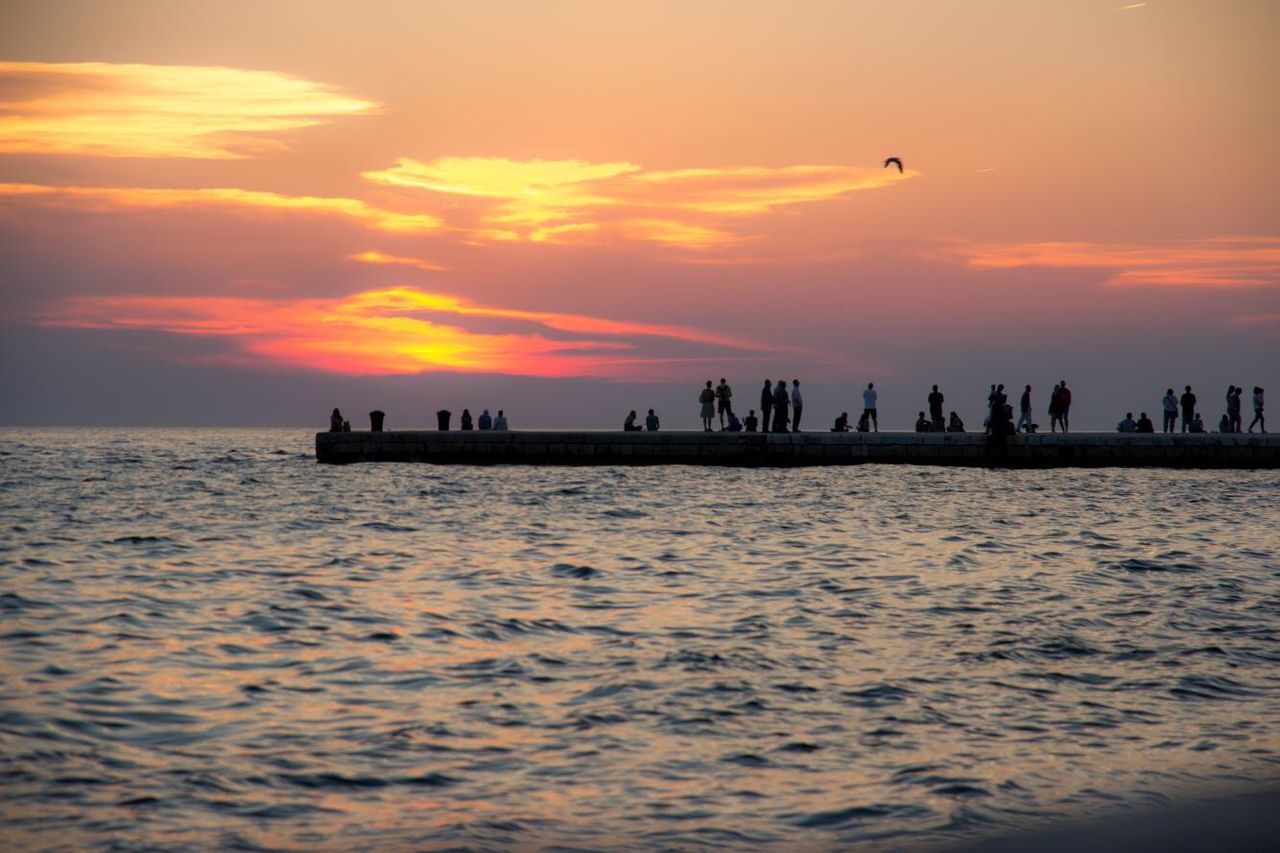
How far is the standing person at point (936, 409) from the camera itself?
4528 centimetres

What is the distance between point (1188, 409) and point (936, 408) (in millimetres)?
8463

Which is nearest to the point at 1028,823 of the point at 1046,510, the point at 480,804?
the point at 480,804

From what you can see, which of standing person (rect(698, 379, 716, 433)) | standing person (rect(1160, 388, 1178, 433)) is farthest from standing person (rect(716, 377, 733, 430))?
standing person (rect(1160, 388, 1178, 433))

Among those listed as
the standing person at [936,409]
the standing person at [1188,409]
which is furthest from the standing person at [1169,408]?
the standing person at [936,409]

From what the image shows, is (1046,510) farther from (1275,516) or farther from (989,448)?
(989,448)

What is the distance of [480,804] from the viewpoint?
7812 millimetres

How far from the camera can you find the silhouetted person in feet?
149

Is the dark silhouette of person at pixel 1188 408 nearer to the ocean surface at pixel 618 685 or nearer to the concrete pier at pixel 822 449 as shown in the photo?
the concrete pier at pixel 822 449

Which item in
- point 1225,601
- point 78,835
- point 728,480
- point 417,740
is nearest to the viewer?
point 78,835

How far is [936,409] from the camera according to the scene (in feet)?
150

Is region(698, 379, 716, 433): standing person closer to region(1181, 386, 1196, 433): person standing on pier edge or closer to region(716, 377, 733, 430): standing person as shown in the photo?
region(716, 377, 733, 430): standing person

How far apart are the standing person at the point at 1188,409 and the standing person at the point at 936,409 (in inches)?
317

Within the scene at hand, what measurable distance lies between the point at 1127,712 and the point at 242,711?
679 cm

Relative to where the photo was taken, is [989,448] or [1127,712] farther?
[989,448]
